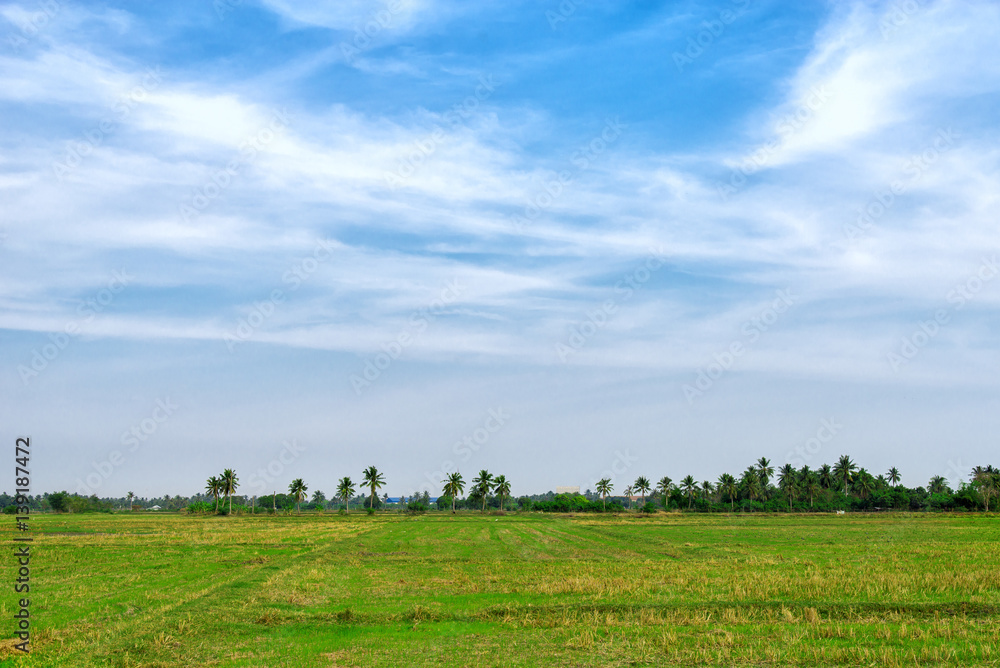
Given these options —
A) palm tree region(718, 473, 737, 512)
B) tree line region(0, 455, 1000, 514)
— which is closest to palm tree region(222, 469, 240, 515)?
tree line region(0, 455, 1000, 514)

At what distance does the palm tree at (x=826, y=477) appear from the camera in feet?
604

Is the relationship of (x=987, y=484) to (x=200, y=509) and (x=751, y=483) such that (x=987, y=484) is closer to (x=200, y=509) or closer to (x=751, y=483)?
(x=751, y=483)

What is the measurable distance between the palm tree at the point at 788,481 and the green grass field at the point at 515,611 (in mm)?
142935

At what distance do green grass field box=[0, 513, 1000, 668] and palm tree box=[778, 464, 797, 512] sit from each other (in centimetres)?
14293

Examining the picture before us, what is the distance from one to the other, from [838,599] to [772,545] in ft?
101

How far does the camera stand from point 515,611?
23625 millimetres

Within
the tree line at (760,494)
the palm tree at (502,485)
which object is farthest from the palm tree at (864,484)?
the palm tree at (502,485)

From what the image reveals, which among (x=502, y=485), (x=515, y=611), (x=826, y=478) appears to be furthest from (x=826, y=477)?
(x=515, y=611)

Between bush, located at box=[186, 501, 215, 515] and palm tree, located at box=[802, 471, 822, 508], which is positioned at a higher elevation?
palm tree, located at box=[802, 471, 822, 508]

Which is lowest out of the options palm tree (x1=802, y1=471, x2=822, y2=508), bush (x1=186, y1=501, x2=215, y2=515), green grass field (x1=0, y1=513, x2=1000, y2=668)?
bush (x1=186, y1=501, x2=215, y2=515)

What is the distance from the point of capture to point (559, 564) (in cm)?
3947

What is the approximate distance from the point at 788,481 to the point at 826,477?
636 inches

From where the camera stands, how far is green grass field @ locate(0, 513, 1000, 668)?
18297mm

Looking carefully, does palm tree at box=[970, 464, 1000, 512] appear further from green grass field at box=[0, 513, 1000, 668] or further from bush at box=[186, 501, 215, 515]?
bush at box=[186, 501, 215, 515]
